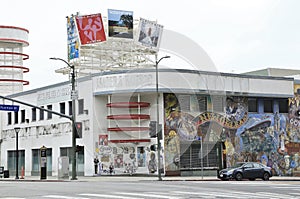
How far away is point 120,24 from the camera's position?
62.9 metres

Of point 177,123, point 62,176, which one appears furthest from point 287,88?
point 62,176

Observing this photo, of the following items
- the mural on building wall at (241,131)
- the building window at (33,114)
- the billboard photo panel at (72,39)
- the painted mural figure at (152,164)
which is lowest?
the painted mural figure at (152,164)

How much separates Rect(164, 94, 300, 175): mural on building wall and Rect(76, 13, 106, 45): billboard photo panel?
1431 centimetres

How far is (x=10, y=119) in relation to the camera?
212 feet

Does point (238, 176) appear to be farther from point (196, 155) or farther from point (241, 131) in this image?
point (241, 131)

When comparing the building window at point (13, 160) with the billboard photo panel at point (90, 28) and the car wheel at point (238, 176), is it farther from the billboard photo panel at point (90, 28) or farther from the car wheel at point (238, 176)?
the car wheel at point (238, 176)

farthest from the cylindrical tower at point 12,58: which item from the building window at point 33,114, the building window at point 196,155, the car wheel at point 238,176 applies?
the car wheel at point 238,176

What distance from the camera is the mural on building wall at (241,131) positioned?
49188 mm

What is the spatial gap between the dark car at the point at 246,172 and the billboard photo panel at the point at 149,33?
2550 cm

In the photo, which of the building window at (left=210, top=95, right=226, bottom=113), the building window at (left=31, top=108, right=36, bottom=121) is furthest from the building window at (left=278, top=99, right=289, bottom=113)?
the building window at (left=31, top=108, right=36, bottom=121)

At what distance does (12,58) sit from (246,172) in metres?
46.7

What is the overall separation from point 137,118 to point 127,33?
1665 centimetres

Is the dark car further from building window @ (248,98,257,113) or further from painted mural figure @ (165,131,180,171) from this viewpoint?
building window @ (248,98,257,113)

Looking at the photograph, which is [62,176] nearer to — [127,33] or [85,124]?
[85,124]
